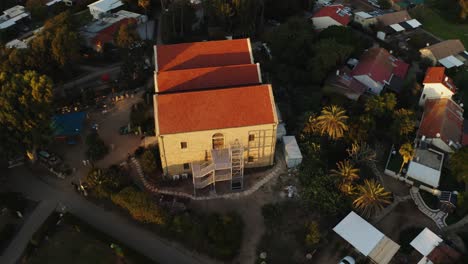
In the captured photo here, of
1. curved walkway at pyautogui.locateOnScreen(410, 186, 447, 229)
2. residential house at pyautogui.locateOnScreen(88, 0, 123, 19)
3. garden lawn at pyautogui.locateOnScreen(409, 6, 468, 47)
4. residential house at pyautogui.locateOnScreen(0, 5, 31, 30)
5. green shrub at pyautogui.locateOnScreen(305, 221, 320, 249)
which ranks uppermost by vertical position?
residential house at pyautogui.locateOnScreen(88, 0, 123, 19)

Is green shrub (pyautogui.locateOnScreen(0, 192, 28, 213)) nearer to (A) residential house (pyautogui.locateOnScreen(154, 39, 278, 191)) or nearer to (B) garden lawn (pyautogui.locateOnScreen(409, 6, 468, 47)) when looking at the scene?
(A) residential house (pyautogui.locateOnScreen(154, 39, 278, 191))

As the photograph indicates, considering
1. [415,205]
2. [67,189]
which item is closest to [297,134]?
[415,205]

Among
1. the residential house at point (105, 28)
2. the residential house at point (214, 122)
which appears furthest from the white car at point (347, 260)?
the residential house at point (105, 28)

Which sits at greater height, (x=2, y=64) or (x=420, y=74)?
(x=2, y=64)

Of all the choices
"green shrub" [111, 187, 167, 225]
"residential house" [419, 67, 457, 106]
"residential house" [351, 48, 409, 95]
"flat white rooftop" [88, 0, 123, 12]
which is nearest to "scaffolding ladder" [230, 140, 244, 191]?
"green shrub" [111, 187, 167, 225]

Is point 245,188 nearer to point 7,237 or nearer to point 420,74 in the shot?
point 7,237

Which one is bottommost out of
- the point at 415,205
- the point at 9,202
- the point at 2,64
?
the point at 415,205

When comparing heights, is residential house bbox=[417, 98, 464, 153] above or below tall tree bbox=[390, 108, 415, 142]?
below
